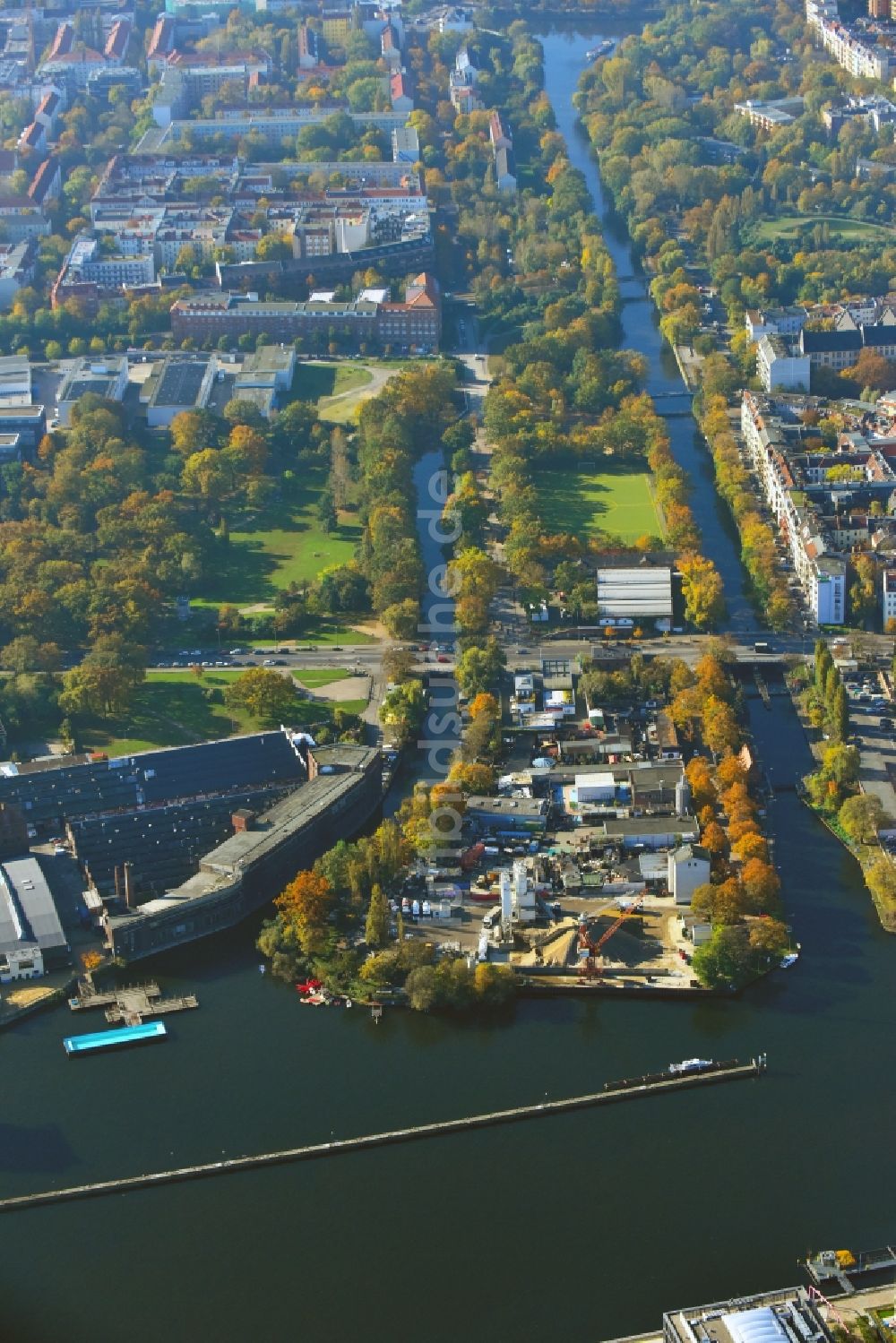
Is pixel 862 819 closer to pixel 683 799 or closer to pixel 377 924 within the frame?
pixel 683 799

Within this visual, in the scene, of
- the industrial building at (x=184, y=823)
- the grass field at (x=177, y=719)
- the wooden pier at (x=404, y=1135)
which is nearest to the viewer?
the wooden pier at (x=404, y=1135)

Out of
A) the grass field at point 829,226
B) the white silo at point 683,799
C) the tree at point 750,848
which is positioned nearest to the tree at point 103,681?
the white silo at point 683,799

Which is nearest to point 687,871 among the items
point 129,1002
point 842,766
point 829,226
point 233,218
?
point 842,766

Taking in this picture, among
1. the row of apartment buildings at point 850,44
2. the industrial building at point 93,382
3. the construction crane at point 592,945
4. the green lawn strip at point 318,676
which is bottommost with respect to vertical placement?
the construction crane at point 592,945

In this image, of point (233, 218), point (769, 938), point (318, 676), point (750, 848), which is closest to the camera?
point (769, 938)

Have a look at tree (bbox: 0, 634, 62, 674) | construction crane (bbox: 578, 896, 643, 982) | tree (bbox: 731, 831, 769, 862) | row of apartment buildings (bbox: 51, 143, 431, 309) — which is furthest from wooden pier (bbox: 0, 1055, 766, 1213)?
row of apartment buildings (bbox: 51, 143, 431, 309)

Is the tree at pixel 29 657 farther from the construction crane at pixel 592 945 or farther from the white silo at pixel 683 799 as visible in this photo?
the construction crane at pixel 592 945

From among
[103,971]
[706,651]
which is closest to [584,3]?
[706,651]
